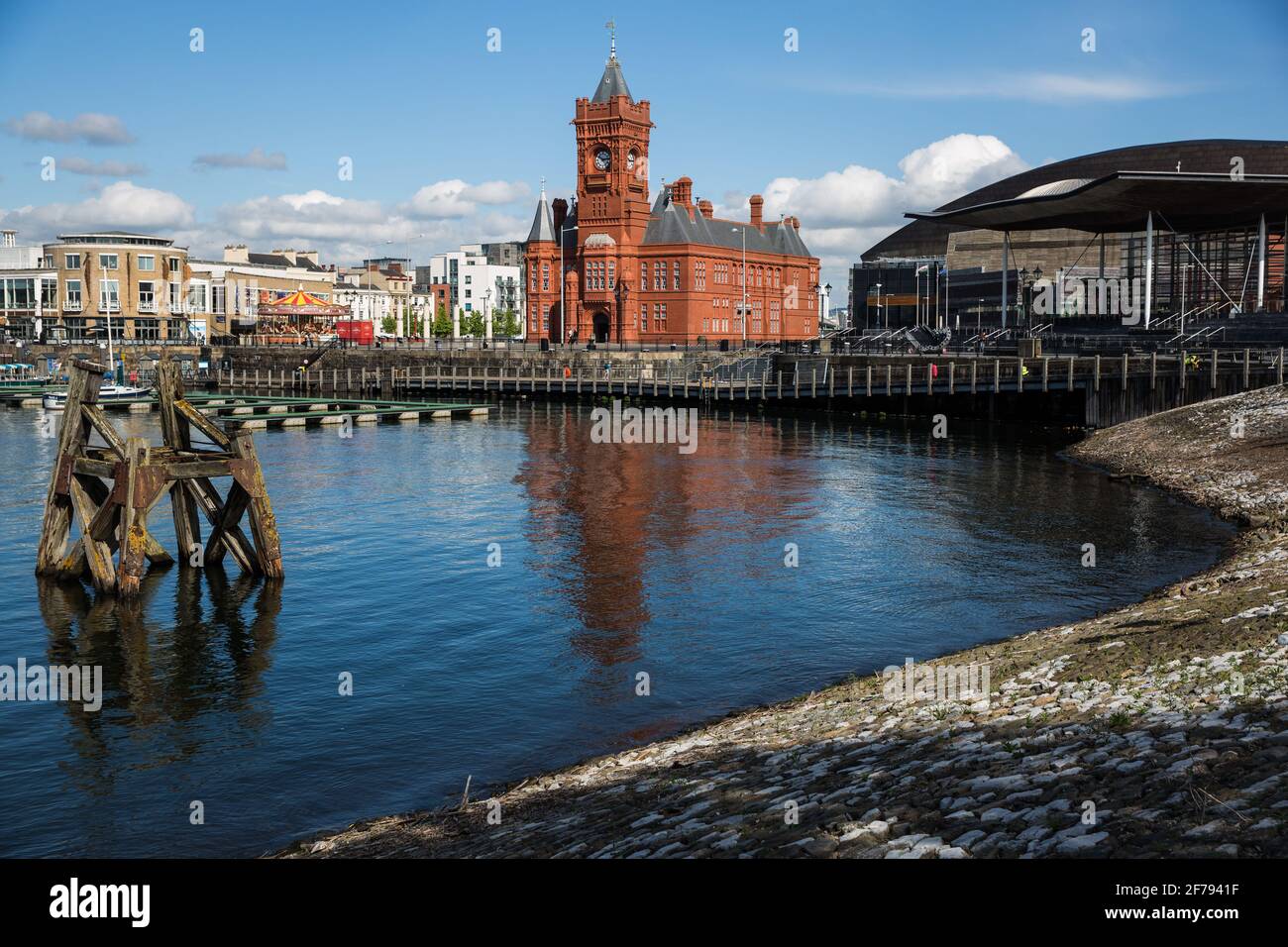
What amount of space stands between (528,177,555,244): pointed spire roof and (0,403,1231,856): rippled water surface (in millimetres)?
75007

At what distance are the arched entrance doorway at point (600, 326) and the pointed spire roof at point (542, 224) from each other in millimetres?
9722

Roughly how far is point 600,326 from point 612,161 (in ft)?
52.6

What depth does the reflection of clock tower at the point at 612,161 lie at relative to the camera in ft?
357

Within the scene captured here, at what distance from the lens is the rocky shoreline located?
9.75m

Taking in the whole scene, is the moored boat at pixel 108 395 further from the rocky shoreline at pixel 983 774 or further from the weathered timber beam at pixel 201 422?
the rocky shoreline at pixel 983 774

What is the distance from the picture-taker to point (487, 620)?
80.9 feet

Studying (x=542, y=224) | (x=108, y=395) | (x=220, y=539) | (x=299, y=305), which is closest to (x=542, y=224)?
(x=542, y=224)

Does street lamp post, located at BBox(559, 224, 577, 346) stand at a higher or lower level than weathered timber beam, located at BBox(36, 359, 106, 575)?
higher

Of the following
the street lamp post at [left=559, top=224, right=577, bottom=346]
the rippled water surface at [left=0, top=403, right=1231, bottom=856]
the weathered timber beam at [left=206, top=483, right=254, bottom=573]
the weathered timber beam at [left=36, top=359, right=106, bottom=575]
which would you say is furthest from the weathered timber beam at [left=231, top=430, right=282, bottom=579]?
the street lamp post at [left=559, top=224, right=577, bottom=346]

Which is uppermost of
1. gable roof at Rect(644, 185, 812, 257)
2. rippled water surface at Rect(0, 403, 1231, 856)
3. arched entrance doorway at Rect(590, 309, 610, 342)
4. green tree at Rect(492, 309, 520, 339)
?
gable roof at Rect(644, 185, 812, 257)

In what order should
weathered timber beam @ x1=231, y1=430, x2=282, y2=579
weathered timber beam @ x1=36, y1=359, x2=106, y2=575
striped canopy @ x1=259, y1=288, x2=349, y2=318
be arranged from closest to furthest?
1. weathered timber beam @ x1=231, y1=430, x2=282, y2=579
2. weathered timber beam @ x1=36, y1=359, x2=106, y2=575
3. striped canopy @ x1=259, y1=288, x2=349, y2=318

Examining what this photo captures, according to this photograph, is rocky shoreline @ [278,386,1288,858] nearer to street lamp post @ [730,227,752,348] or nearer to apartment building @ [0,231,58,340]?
street lamp post @ [730,227,752,348]
